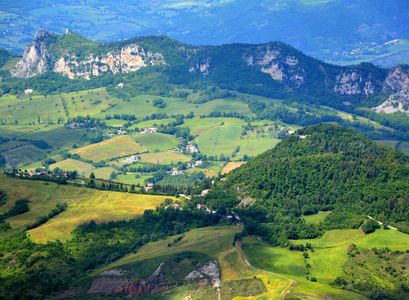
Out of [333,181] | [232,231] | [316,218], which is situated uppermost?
[333,181]

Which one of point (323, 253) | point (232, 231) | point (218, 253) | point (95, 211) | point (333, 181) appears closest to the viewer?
point (218, 253)

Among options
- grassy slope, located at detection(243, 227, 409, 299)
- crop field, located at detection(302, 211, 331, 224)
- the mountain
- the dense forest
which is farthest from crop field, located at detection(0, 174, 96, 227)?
crop field, located at detection(302, 211, 331, 224)

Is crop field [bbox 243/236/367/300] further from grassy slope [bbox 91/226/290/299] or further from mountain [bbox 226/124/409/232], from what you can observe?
mountain [bbox 226/124/409/232]

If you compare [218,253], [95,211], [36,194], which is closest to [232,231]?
[218,253]

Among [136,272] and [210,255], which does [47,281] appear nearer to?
[136,272]

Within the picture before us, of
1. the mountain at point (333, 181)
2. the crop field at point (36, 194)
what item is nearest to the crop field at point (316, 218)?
the mountain at point (333, 181)

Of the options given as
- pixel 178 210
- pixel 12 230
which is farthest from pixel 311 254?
pixel 12 230

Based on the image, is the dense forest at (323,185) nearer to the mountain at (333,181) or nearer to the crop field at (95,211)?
the mountain at (333,181)

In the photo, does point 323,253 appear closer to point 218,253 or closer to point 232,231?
point 218,253
